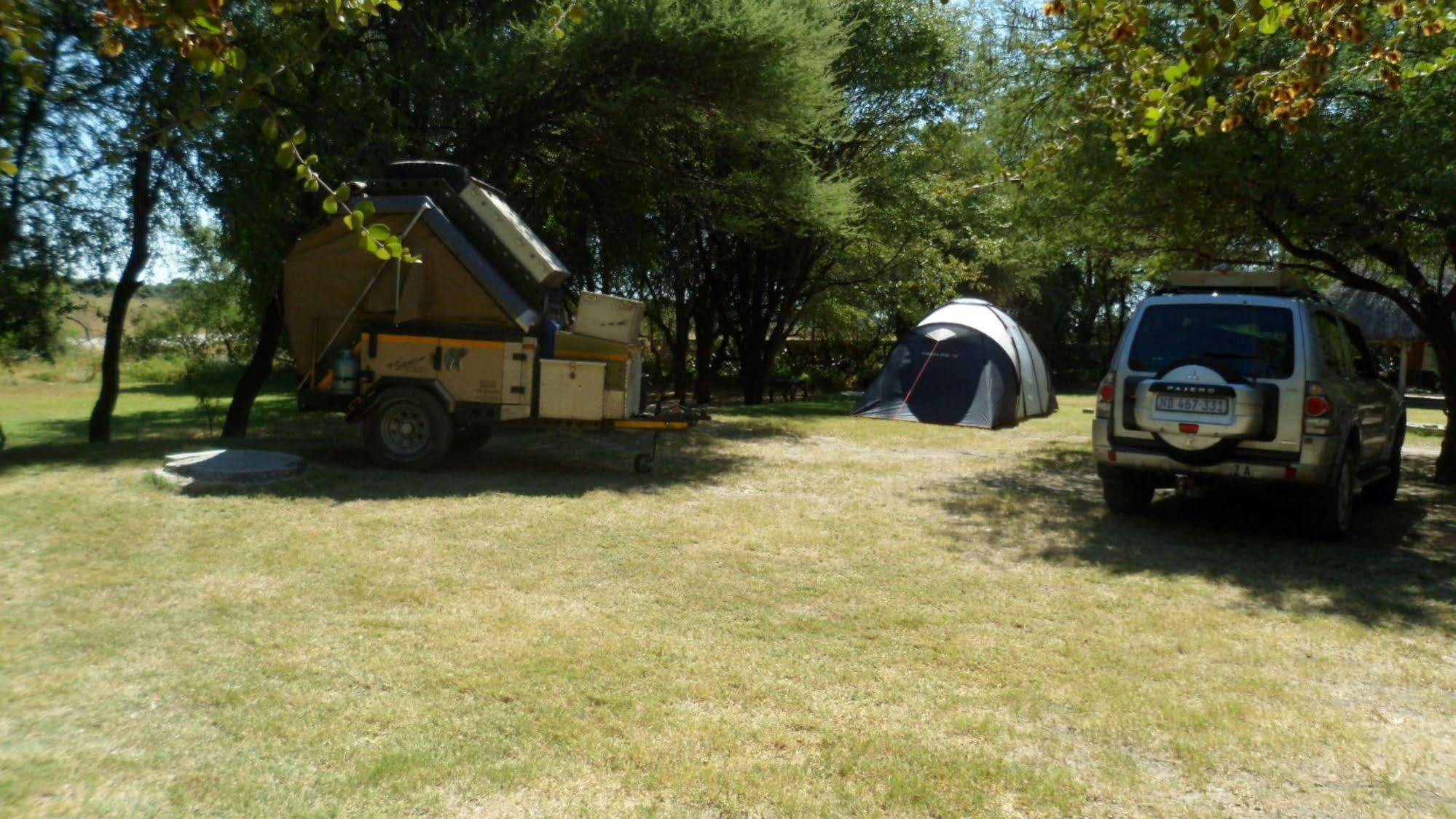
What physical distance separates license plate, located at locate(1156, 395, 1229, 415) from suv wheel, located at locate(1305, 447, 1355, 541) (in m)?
1.02

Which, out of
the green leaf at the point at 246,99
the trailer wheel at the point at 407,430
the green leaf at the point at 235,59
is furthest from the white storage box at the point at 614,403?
the green leaf at the point at 246,99

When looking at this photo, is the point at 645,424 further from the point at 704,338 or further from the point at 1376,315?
the point at 1376,315

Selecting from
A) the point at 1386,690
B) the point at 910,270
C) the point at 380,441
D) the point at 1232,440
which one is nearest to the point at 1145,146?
the point at 1232,440

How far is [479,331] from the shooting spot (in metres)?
10.3

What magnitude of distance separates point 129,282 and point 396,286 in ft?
19.7

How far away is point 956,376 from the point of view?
18.9 metres

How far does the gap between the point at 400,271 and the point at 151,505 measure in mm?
3079

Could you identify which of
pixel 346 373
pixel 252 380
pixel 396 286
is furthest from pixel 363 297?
pixel 252 380

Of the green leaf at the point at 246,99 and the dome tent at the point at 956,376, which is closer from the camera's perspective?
the green leaf at the point at 246,99

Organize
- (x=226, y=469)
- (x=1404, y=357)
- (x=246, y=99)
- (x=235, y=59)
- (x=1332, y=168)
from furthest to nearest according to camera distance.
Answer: (x=1404, y=357) → (x=1332, y=168) → (x=226, y=469) → (x=235, y=59) → (x=246, y=99)

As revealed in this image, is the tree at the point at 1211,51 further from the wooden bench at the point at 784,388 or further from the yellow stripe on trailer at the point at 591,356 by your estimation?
the wooden bench at the point at 784,388

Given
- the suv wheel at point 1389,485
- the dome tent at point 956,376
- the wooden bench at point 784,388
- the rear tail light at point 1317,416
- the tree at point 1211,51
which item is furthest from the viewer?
the wooden bench at point 784,388

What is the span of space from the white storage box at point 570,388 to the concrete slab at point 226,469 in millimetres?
2350

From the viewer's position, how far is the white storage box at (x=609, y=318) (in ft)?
34.0
